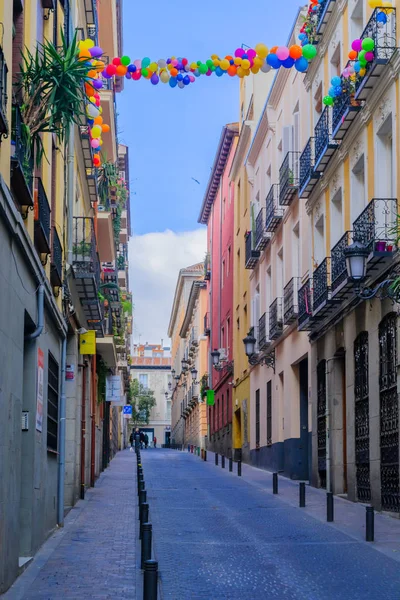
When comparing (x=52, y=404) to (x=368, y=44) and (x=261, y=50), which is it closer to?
(x=261, y=50)

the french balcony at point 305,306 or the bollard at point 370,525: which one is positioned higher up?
the french balcony at point 305,306

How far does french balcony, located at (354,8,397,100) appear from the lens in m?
17.8

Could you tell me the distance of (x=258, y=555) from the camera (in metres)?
13.4

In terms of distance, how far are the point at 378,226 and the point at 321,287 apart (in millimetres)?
4700

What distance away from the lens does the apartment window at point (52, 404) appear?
15695 mm

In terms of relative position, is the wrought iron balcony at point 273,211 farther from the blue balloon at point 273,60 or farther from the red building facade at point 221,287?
the blue balloon at point 273,60

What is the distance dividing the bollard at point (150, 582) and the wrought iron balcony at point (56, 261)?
835cm

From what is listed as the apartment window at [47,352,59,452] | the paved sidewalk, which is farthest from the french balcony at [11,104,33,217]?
the apartment window at [47,352,59,452]

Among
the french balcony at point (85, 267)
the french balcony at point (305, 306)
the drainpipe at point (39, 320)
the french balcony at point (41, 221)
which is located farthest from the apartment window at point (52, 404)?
the french balcony at point (305, 306)

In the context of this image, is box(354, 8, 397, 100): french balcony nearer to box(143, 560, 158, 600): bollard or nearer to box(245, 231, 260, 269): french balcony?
box(143, 560, 158, 600): bollard

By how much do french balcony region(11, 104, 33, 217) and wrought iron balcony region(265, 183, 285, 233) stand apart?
66.5 feet

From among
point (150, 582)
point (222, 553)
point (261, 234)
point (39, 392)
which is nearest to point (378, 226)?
point (222, 553)

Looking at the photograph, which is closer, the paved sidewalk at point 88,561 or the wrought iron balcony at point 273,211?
the paved sidewalk at point 88,561

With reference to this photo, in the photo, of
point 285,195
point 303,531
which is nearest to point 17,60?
point 303,531
